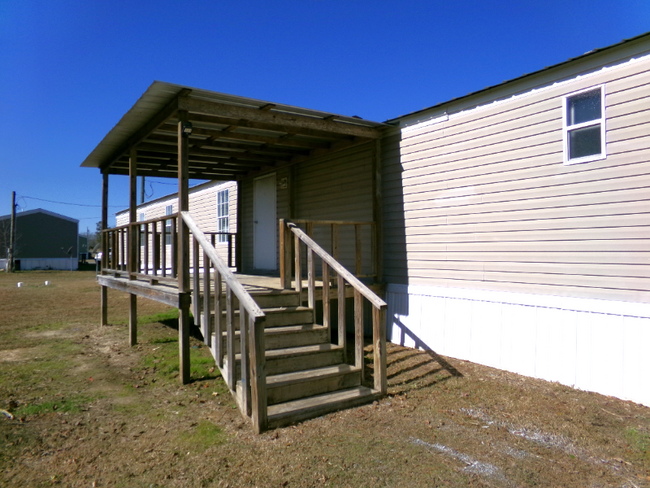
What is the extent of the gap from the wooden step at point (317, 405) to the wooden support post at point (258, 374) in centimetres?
12

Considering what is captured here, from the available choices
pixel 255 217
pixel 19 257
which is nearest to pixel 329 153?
pixel 255 217

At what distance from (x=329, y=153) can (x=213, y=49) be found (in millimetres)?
8843

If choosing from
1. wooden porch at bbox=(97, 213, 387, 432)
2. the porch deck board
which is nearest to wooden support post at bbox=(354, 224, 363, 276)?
the porch deck board

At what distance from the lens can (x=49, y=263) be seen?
108 ft

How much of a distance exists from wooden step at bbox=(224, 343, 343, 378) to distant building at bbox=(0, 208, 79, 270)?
108ft

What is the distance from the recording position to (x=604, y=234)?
465 cm

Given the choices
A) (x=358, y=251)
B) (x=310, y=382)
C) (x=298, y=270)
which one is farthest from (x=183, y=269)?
(x=358, y=251)

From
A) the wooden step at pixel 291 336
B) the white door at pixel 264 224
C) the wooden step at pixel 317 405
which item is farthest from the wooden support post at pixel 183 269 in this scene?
the white door at pixel 264 224

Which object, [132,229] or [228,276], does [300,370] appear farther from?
[132,229]

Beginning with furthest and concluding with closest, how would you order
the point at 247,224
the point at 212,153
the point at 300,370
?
the point at 247,224 < the point at 212,153 < the point at 300,370

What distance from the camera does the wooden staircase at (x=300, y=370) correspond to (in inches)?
154

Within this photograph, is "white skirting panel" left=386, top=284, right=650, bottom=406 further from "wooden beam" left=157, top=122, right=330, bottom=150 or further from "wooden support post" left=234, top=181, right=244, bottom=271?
"wooden support post" left=234, top=181, right=244, bottom=271

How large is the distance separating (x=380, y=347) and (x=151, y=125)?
4.28 metres

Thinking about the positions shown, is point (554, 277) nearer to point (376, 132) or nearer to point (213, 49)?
point (376, 132)
